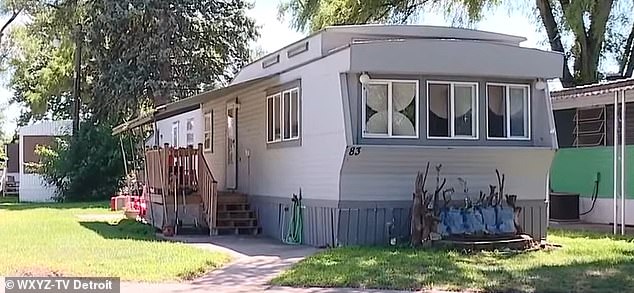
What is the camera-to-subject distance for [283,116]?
15312 millimetres

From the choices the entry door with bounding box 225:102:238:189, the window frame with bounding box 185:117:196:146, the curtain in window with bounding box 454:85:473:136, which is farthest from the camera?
the window frame with bounding box 185:117:196:146

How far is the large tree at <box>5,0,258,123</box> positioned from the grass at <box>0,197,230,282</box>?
13080 mm

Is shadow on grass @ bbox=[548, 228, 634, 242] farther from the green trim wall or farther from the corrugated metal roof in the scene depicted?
the corrugated metal roof

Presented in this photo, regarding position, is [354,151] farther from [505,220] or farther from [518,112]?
[518,112]

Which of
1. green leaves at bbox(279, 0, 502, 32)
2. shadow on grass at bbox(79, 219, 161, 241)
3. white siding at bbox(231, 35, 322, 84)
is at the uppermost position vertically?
green leaves at bbox(279, 0, 502, 32)

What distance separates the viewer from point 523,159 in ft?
45.4

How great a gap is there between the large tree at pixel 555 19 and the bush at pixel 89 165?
890 centimetres

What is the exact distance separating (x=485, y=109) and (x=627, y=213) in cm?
585

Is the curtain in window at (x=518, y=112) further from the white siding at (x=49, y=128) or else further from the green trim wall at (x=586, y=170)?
the white siding at (x=49, y=128)

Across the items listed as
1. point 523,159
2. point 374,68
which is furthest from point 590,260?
point 374,68

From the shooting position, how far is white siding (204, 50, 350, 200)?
13125 mm

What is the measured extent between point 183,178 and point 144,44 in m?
15.4

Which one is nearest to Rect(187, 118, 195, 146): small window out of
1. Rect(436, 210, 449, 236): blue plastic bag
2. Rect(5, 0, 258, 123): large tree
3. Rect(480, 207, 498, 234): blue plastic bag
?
Rect(5, 0, 258, 123): large tree

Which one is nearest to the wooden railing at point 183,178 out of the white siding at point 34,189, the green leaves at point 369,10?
the green leaves at point 369,10
